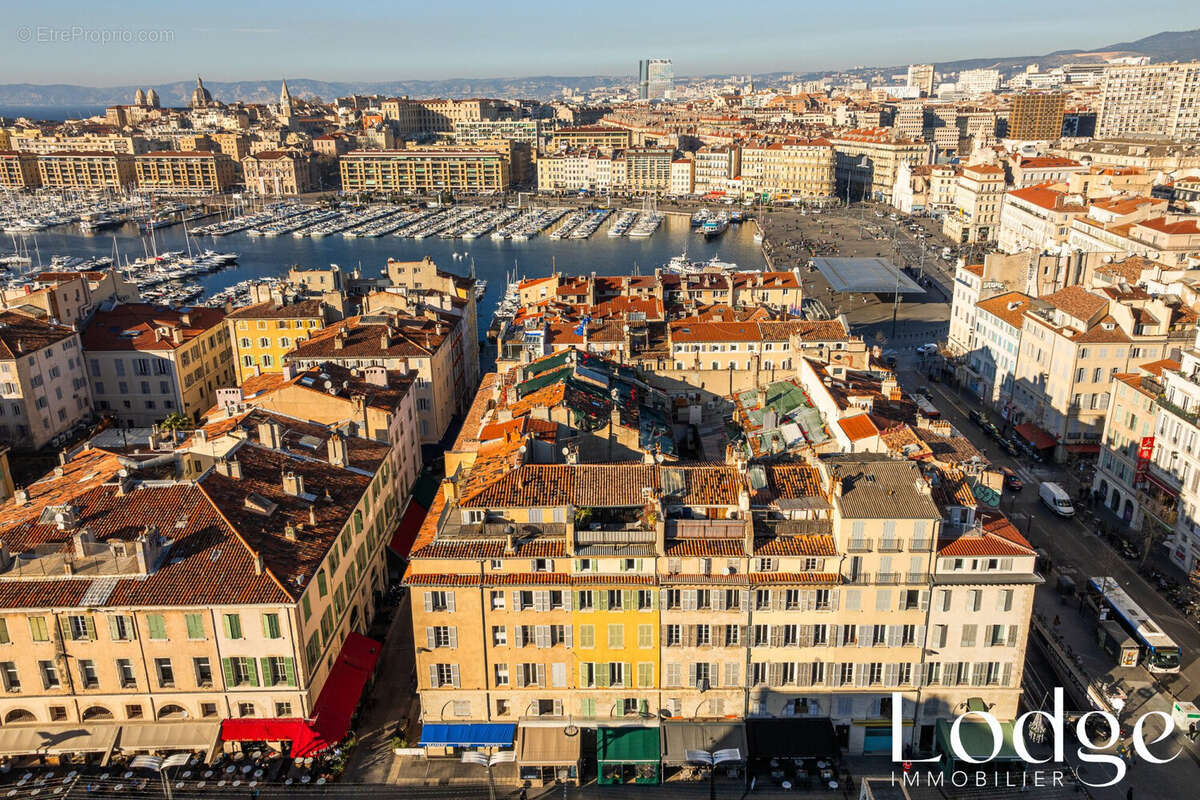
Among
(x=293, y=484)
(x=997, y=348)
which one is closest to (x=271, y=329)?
(x=293, y=484)

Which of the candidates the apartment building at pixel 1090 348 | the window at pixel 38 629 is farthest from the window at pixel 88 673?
the apartment building at pixel 1090 348

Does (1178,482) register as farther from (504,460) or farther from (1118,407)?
(504,460)

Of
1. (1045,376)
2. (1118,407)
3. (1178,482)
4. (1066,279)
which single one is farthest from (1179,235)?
(1178,482)

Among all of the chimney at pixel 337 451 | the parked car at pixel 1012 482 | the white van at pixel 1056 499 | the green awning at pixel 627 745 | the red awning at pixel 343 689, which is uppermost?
the chimney at pixel 337 451

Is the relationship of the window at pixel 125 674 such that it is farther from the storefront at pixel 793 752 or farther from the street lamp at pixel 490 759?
the storefront at pixel 793 752

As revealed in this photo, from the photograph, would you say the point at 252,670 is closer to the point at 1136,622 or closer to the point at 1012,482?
the point at 1136,622

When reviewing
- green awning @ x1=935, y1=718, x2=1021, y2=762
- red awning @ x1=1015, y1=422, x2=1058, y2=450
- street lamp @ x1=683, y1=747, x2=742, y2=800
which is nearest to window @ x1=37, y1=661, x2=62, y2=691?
street lamp @ x1=683, y1=747, x2=742, y2=800
